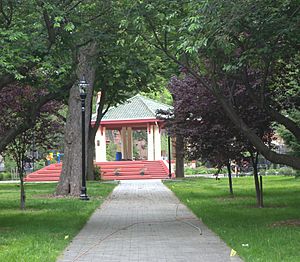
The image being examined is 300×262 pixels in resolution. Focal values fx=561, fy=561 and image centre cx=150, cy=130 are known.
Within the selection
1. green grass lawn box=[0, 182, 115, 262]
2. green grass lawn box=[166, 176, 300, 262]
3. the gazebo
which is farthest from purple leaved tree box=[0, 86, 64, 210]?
the gazebo

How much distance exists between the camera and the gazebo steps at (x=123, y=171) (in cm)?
4078

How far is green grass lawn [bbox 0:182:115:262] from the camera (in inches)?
359

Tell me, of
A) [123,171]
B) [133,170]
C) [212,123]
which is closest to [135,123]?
[133,170]

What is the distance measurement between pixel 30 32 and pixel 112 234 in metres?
4.62

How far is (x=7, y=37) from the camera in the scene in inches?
414

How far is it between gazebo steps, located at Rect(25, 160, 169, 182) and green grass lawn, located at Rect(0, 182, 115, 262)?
68.0 feet

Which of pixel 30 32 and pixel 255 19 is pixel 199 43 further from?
pixel 30 32

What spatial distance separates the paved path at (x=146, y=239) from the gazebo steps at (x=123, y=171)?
24187mm

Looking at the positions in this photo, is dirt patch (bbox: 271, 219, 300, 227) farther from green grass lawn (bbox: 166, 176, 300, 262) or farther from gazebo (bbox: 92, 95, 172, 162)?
gazebo (bbox: 92, 95, 172, 162)

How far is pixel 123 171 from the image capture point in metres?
42.0

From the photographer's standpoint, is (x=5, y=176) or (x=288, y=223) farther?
(x=5, y=176)

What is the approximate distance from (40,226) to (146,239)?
10.0ft

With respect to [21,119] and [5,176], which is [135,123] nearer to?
[5,176]

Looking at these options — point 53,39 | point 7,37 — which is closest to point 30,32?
point 53,39
